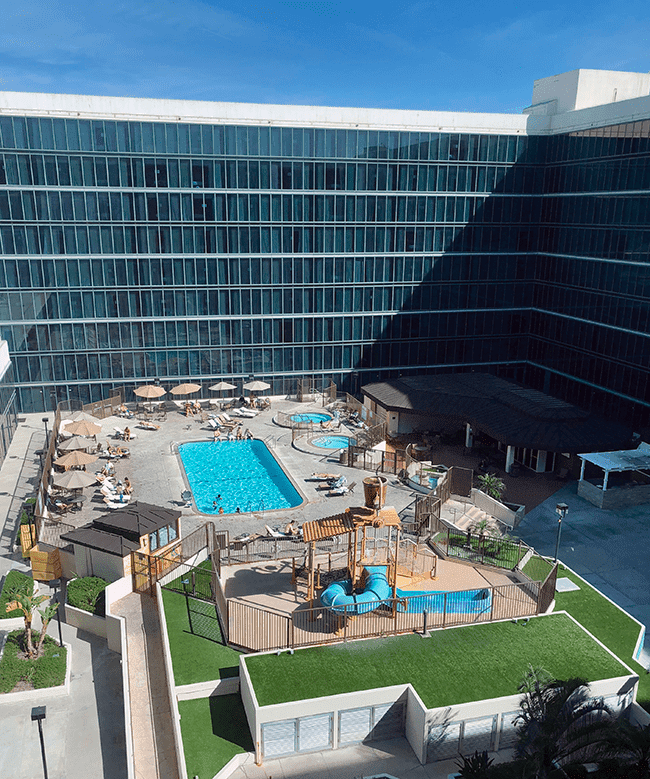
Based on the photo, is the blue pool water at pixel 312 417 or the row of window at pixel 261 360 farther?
the row of window at pixel 261 360

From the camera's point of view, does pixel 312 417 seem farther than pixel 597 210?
Yes

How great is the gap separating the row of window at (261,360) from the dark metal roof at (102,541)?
25.7 m

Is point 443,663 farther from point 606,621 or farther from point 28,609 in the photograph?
point 28,609

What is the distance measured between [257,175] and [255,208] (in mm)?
2413

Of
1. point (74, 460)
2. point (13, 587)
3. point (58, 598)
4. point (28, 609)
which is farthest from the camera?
point (74, 460)

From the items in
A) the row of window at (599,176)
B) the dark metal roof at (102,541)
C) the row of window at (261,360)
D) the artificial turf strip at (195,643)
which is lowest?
the artificial turf strip at (195,643)

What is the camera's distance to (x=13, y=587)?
25.3 metres

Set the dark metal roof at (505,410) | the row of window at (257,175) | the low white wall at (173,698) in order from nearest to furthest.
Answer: the low white wall at (173,698) → the dark metal roof at (505,410) → the row of window at (257,175)

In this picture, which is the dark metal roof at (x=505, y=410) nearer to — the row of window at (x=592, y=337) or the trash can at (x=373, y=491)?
the row of window at (x=592, y=337)

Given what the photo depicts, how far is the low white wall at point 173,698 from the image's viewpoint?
17278 millimetres

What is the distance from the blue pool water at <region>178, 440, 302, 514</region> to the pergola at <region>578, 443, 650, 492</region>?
53.5 ft

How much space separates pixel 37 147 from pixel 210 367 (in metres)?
19.9

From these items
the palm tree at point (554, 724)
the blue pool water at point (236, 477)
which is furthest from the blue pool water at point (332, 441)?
the palm tree at point (554, 724)

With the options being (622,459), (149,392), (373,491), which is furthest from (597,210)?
(149,392)
